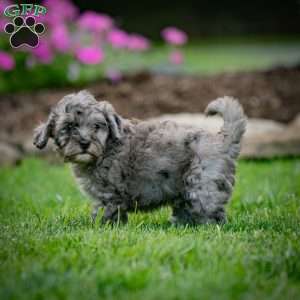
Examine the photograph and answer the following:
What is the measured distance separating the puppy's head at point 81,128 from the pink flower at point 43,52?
6.74 meters

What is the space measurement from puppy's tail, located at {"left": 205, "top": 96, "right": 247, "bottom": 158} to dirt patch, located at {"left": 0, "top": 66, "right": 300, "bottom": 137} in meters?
5.19

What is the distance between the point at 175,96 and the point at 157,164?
6.43 meters

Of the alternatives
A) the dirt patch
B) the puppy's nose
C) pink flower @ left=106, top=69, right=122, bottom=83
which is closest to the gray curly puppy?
the puppy's nose

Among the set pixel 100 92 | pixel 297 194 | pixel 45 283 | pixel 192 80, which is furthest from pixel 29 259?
→ pixel 192 80

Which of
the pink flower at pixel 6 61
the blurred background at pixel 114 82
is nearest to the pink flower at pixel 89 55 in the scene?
the blurred background at pixel 114 82

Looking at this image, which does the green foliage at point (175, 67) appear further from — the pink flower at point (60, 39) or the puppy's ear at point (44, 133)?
the puppy's ear at point (44, 133)

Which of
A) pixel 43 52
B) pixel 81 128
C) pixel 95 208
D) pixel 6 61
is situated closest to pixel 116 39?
pixel 43 52

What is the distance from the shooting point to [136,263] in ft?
13.8

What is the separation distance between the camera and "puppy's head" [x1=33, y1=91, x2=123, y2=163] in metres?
5.48

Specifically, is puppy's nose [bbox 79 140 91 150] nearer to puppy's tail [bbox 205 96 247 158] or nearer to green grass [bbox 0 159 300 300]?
green grass [bbox 0 159 300 300]

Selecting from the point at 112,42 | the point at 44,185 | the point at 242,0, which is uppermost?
the point at 242,0

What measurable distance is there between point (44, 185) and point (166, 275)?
4.84 meters

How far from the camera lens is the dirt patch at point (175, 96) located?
1128cm

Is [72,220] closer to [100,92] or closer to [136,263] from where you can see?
[136,263]
